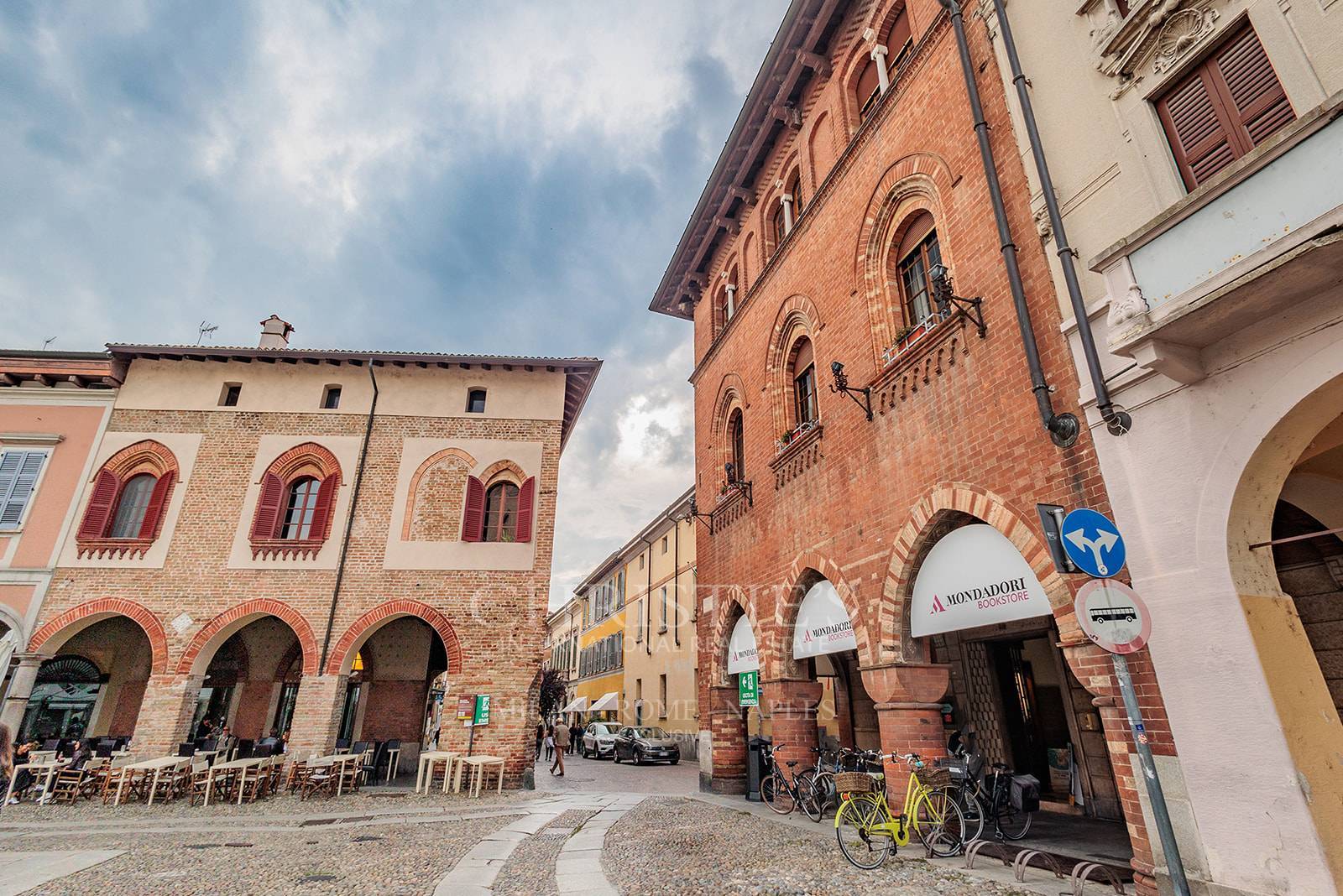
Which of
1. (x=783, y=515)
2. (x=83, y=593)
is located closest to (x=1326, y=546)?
(x=783, y=515)

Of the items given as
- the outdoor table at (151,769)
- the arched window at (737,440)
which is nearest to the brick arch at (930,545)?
the arched window at (737,440)

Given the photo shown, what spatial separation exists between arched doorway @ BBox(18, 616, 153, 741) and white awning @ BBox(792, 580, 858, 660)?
1537 cm

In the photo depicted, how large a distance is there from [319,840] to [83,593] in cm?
1049

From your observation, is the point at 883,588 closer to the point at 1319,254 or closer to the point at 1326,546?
the point at 1326,546

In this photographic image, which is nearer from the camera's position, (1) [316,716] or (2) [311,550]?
(1) [316,716]

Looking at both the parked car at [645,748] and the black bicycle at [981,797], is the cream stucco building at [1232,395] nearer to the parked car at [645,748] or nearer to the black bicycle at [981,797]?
the black bicycle at [981,797]

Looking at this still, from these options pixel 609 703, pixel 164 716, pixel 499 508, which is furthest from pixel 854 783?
pixel 609 703

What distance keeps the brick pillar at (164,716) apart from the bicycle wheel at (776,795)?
12.1 meters

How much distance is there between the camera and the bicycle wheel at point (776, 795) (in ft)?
32.0

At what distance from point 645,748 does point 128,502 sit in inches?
653

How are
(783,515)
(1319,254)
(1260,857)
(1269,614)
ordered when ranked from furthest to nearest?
1. (783,515)
2. (1269,614)
3. (1260,857)
4. (1319,254)

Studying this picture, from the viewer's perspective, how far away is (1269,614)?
4.51 meters

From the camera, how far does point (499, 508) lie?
606 inches

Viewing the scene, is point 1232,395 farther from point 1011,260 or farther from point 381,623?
point 381,623
